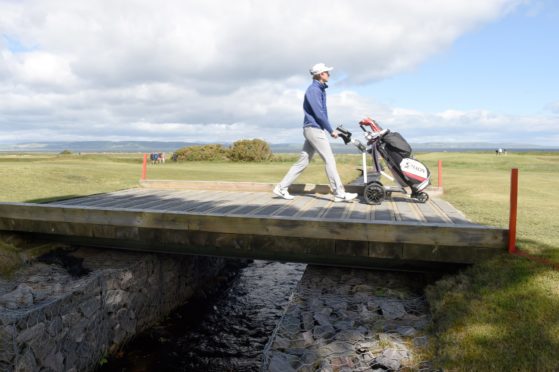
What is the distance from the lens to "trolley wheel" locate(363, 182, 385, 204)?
8.33 m

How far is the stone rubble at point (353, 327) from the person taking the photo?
4.80 metres

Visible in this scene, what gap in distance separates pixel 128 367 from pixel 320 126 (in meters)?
5.90

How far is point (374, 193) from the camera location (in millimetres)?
8391

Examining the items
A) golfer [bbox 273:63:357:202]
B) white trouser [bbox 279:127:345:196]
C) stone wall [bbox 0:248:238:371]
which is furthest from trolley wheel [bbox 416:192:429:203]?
stone wall [bbox 0:248:238:371]

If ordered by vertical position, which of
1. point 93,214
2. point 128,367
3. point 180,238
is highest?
point 93,214

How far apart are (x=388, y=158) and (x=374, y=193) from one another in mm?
810

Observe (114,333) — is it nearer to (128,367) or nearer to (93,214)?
(128,367)

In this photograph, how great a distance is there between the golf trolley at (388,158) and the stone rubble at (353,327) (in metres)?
1.89

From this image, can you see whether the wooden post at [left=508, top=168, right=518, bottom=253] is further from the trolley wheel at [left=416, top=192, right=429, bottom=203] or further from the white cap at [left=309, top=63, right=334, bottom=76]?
the white cap at [left=309, top=63, right=334, bottom=76]

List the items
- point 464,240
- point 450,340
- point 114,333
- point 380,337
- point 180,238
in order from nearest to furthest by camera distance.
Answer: point 450,340
point 380,337
point 464,240
point 180,238
point 114,333

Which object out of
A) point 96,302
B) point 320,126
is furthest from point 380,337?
point 96,302

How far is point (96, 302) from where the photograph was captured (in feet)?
22.9

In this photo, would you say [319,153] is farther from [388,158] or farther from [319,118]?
[388,158]

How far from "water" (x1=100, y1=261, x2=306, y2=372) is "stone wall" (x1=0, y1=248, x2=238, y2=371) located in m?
0.43
